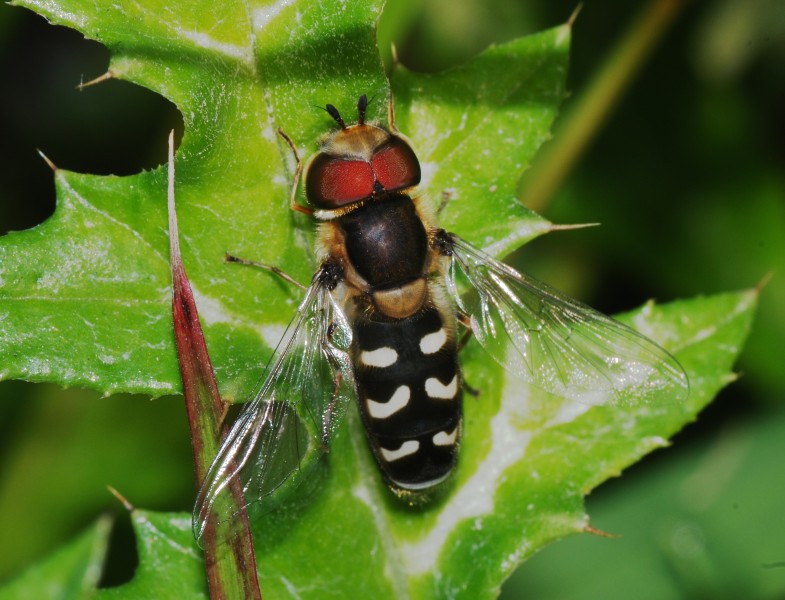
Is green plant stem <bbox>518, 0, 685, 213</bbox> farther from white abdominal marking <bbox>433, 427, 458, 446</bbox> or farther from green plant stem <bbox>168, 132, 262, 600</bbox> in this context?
green plant stem <bbox>168, 132, 262, 600</bbox>

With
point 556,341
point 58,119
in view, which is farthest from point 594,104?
point 58,119

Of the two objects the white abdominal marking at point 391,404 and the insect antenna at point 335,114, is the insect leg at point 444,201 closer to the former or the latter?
the insect antenna at point 335,114

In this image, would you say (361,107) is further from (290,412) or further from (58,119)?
(58,119)

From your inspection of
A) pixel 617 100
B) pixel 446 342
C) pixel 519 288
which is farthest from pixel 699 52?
pixel 446 342

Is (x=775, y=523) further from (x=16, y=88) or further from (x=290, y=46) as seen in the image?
(x=16, y=88)

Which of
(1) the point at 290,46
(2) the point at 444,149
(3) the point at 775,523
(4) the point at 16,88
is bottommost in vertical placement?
(3) the point at 775,523

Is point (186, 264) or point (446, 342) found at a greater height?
point (186, 264)

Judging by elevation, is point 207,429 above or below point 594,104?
below
